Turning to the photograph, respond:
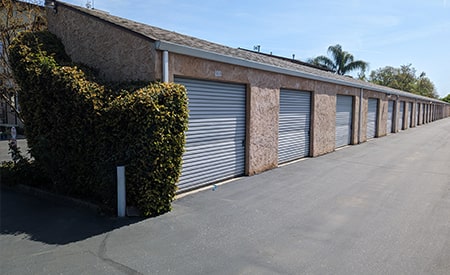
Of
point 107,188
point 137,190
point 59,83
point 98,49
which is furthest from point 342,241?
point 98,49

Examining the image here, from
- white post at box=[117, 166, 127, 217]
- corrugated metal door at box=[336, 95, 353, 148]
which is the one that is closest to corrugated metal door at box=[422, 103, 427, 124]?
corrugated metal door at box=[336, 95, 353, 148]

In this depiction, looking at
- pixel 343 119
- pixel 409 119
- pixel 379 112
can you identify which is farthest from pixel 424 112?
pixel 343 119

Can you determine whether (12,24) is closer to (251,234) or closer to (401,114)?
(251,234)

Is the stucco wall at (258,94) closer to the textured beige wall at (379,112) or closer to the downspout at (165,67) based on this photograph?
the downspout at (165,67)

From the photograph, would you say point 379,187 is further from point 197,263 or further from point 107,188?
point 107,188

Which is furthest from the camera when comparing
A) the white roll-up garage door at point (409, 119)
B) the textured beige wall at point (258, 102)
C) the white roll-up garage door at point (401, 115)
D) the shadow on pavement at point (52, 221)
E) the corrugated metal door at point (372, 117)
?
the white roll-up garage door at point (409, 119)

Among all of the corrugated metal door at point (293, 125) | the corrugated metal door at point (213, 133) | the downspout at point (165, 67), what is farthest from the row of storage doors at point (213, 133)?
the corrugated metal door at point (293, 125)

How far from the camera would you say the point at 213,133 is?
→ 7.42m

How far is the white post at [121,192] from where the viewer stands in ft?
16.7

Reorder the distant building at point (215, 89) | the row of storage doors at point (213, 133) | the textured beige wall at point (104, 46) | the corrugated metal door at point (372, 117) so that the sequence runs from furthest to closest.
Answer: the corrugated metal door at point (372, 117) → the row of storage doors at point (213, 133) → the distant building at point (215, 89) → the textured beige wall at point (104, 46)

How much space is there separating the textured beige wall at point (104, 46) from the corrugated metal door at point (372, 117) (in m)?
15.6

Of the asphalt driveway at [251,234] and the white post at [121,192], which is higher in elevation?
the white post at [121,192]

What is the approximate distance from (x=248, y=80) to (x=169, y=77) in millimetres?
2785

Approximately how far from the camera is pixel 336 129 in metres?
14.0
